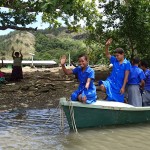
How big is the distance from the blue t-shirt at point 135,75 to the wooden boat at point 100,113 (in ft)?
2.71

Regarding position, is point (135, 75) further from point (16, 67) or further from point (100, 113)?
point (16, 67)

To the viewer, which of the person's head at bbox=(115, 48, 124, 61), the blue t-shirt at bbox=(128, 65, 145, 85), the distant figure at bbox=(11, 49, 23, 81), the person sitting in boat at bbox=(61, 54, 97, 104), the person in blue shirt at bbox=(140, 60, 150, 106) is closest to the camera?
the person sitting in boat at bbox=(61, 54, 97, 104)

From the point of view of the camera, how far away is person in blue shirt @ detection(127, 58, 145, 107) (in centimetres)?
874

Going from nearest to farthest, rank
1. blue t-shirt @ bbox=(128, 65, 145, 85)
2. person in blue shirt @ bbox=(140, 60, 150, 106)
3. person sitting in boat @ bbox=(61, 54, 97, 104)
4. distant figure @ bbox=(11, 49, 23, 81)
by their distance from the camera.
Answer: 1. person sitting in boat @ bbox=(61, 54, 97, 104)
2. blue t-shirt @ bbox=(128, 65, 145, 85)
3. person in blue shirt @ bbox=(140, 60, 150, 106)
4. distant figure @ bbox=(11, 49, 23, 81)

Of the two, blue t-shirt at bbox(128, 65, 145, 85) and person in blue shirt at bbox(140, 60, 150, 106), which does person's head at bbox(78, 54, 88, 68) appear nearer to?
blue t-shirt at bbox(128, 65, 145, 85)

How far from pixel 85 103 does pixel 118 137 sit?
40.9 inches

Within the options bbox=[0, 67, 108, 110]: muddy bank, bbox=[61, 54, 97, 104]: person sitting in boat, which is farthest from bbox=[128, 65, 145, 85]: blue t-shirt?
bbox=[0, 67, 108, 110]: muddy bank

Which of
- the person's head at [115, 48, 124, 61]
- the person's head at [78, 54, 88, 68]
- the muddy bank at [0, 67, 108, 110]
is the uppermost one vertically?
the person's head at [115, 48, 124, 61]

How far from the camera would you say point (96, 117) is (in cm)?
796

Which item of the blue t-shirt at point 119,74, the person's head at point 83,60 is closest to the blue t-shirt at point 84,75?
the person's head at point 83,60

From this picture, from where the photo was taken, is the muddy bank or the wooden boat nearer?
the wooden boat

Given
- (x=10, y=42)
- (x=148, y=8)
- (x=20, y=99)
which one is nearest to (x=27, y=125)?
(x=20, y=99)

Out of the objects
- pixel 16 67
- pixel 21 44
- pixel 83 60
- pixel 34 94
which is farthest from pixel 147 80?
pixel 21 44

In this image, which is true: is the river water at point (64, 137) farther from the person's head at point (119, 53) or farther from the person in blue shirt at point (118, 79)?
the person's head at point (119, 53)
